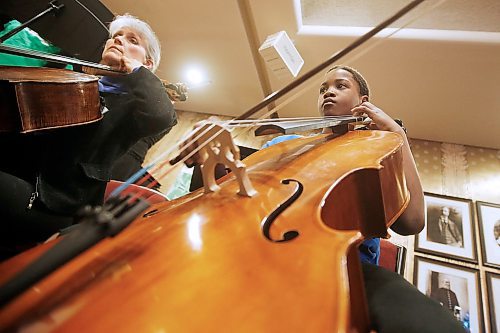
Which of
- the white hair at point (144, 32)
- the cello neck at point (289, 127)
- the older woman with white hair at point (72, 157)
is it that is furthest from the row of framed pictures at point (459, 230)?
the white hair at point (144, 32)

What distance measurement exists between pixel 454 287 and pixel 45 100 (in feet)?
5.83

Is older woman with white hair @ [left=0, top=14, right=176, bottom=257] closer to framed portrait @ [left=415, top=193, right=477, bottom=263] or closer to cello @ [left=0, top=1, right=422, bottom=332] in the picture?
cello @ [left=0, top=1, right=422, bottom=332]

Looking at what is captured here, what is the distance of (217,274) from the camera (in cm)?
37

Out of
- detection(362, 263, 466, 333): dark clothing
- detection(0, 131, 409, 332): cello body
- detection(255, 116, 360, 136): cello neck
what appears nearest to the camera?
detection(0, 131, 409, 332): cello body

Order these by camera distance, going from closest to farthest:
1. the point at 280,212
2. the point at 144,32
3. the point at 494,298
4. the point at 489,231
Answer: the point at 280,212
the point at 144,32
the point at 494,298
the point at 489,231

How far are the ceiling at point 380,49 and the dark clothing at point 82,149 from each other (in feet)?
2.56

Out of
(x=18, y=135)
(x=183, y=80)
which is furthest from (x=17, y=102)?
(x=183, y=80)

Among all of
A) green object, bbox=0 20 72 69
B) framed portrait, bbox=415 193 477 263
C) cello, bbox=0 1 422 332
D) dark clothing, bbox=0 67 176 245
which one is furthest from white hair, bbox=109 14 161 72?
framed portrait, bbox=415 193 477 263

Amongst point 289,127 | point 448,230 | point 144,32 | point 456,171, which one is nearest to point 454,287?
point 448,230

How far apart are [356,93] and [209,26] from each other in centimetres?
104

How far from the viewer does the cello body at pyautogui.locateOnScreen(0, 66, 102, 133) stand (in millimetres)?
792

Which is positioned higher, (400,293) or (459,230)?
(400,293)

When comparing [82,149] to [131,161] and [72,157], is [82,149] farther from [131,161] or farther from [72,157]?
[131,161]

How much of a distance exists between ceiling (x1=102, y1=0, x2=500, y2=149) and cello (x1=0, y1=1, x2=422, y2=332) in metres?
1.12
